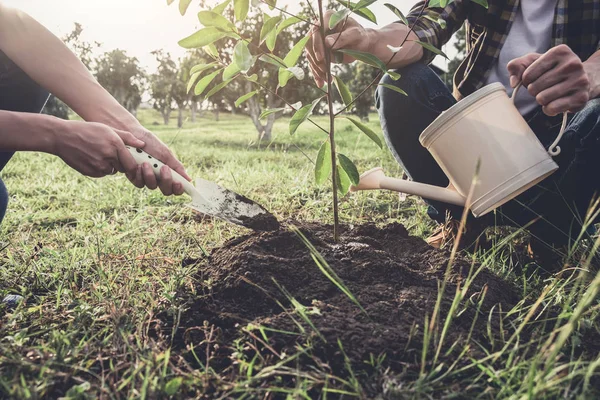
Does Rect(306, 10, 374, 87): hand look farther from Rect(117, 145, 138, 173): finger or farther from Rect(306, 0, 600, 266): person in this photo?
Rect(117, 145, 138, 173): finger

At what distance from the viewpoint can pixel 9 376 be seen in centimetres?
95

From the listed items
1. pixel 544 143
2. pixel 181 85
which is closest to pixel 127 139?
pixel 544 143

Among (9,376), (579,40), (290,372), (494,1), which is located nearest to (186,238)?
(9,376)

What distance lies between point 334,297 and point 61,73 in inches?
57.1

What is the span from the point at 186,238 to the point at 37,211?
134cm

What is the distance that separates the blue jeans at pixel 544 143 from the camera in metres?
1.64

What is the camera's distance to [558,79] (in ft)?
4.23

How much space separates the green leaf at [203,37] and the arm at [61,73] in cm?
57

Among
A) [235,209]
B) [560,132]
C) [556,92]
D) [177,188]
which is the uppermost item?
[556,92]

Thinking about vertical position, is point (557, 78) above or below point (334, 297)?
above

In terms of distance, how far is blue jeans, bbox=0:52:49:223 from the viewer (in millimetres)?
1676

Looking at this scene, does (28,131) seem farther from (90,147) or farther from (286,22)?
(286,22)

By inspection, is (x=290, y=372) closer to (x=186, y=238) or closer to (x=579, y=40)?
(x=186, y=238)

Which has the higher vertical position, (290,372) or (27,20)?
(27,20)
